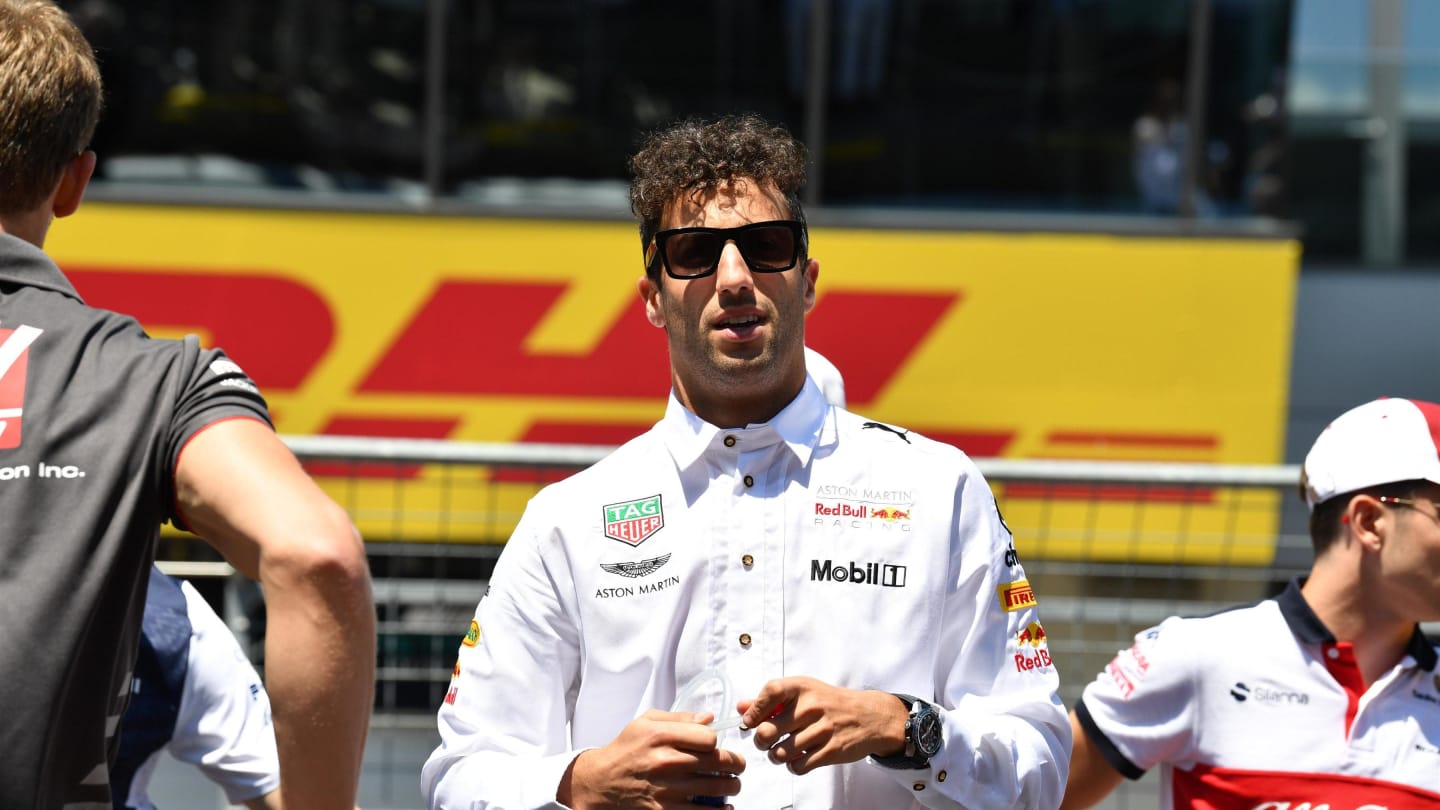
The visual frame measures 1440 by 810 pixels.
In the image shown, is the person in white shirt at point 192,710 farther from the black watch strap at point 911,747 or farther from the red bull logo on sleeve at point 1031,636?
the red bull logo on sleeve at point 1031,636

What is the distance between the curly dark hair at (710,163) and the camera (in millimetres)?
2543

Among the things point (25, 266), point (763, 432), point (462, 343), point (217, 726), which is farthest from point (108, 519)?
point (462, 343)

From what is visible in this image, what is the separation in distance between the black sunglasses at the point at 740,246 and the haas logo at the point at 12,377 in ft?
3.37

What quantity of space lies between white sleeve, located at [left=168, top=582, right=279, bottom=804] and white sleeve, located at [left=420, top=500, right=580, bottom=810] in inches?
21.2

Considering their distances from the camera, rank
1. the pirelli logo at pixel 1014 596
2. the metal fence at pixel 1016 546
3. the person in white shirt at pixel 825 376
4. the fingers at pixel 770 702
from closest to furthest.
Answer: the fingers at pixel 770 702, the pirelli logo at pixel 1014 596, the person in white shirt at pixel 825 376, the metal fence at pixel 1016 546

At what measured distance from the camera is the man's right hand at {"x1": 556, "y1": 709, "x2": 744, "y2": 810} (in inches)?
84.4

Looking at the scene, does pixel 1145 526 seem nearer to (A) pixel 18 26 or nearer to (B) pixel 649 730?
(B) pixel 649 730

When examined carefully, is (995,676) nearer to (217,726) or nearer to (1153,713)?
(1153,713)

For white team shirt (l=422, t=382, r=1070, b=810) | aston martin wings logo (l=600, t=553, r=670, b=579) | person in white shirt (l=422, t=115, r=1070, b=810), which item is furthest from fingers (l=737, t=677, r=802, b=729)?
aston martin wings logo (l=600, t=553, r=670, b=579)

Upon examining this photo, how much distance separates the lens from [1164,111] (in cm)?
728

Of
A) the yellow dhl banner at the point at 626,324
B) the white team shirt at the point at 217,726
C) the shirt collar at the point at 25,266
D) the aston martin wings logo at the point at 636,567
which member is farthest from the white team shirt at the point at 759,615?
the yellow dhl banner at the point at 626,324

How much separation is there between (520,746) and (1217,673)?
133 cm

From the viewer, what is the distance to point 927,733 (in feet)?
7.33

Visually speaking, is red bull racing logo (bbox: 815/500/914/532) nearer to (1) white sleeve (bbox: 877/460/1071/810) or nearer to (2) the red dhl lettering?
(1) white sleeve (bbox: 877/460/1071/810)
